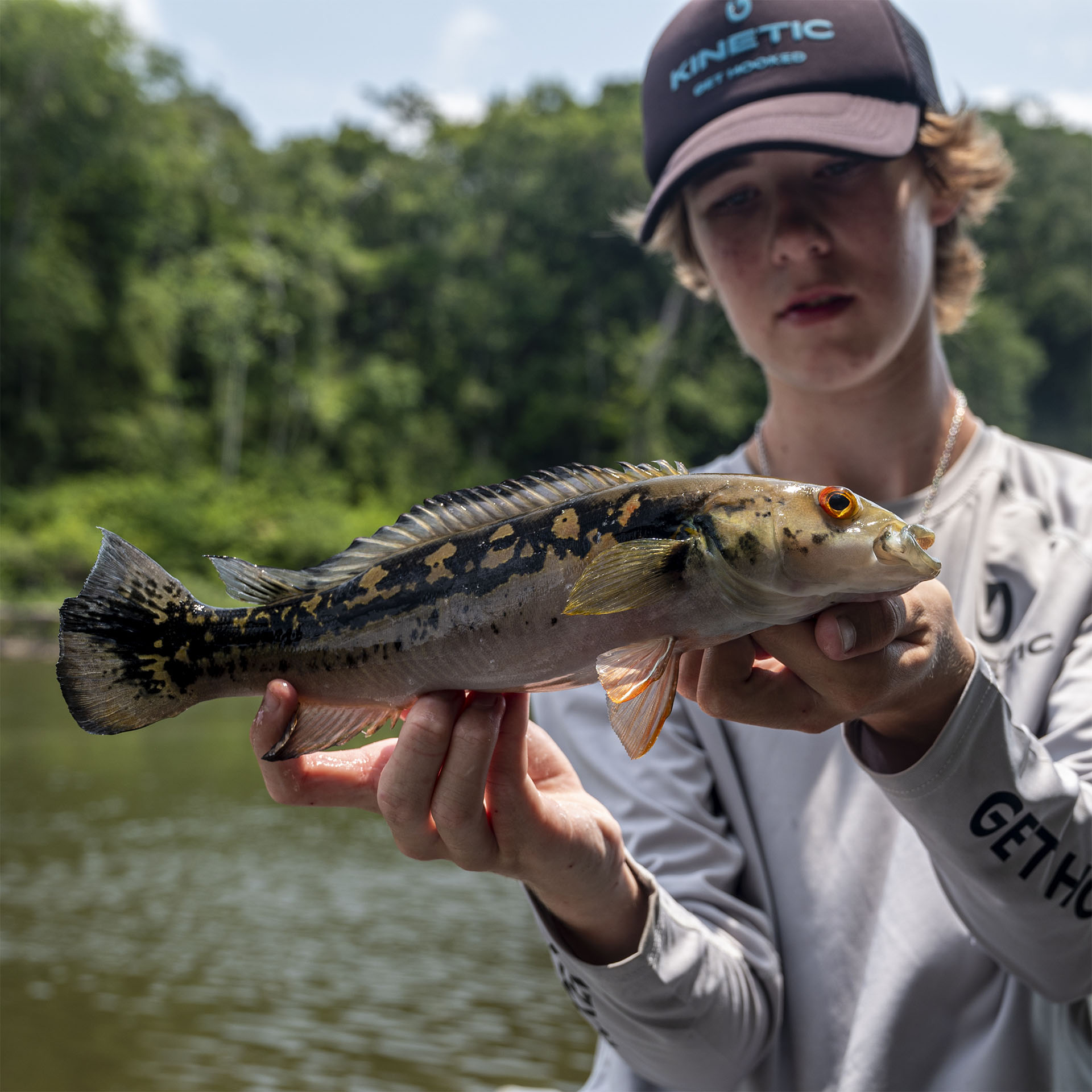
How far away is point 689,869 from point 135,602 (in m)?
1.69

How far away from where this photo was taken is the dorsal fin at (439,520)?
218 cm

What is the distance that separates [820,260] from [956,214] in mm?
1151

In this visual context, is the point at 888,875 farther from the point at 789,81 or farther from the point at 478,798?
the point at 789,81

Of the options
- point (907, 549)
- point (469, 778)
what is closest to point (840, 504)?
point (907, 549)

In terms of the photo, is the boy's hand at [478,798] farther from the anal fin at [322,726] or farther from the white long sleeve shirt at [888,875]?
the white long sleeve shirt at [888,875]

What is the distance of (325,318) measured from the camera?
49.1 meters

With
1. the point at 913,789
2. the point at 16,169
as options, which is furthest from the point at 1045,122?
the point at 913,789

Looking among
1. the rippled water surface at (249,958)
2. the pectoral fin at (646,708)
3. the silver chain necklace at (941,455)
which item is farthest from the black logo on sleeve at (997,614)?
the rippled water surface at (249,958)

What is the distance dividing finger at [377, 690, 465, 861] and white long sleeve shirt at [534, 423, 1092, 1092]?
0.53 metres

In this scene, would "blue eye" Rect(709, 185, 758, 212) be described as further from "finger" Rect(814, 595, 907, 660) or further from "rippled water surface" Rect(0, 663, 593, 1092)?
"rippled water surface" Rect(0, 663, 593, 1092)

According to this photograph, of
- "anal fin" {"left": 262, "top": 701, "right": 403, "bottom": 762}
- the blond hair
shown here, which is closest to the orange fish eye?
"anal fin" {"left": 262, "top": 701, "right": 403, "bottom": 762}

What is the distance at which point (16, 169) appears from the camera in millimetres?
40906

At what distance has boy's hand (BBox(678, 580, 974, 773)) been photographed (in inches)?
74.8

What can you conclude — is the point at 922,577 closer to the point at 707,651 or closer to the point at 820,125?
the point at 707,651
